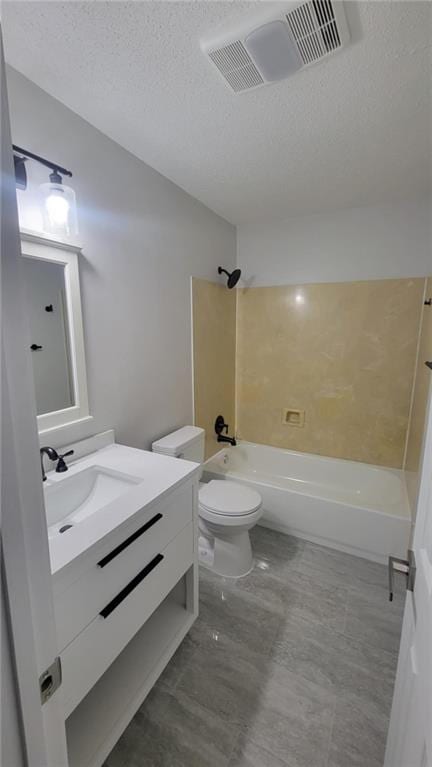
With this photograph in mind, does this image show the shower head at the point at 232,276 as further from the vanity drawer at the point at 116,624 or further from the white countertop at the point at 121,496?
the vanity drawer at the point at 116,624

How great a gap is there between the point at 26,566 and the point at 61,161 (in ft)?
4.95

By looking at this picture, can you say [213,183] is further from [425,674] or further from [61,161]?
[425,674]

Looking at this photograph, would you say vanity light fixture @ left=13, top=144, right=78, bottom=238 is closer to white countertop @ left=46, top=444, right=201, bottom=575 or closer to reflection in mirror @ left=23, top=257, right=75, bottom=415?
reflection in mirror @ left=23, top=257, right=75, bottom=415

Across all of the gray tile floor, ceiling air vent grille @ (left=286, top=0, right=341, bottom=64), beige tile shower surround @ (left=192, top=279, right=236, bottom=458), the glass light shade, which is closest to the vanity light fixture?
the glass light shade

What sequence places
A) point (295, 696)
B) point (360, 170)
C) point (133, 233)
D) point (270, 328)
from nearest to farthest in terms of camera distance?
point (295, 696)
point (133, 233)
point (360, 170)
point (270, 328)

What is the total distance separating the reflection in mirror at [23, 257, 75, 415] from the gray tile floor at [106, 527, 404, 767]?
1.27 metres

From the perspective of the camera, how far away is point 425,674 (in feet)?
1.83

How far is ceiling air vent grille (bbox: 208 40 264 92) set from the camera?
1.03 meters

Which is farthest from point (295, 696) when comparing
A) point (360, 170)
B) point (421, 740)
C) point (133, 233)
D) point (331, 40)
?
point (360, 170)

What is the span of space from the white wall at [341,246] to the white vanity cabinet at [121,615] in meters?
2.03

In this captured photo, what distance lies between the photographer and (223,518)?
1.75 m

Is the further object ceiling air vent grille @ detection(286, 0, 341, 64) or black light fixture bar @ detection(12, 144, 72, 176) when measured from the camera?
black light fixture bar @ detection(12, 144, 72, 176)

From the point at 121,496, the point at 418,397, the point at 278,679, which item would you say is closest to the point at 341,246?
the point at 418,397

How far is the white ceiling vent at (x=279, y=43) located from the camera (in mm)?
911
